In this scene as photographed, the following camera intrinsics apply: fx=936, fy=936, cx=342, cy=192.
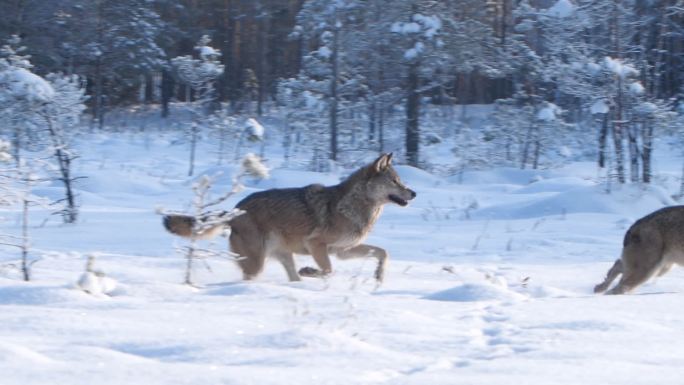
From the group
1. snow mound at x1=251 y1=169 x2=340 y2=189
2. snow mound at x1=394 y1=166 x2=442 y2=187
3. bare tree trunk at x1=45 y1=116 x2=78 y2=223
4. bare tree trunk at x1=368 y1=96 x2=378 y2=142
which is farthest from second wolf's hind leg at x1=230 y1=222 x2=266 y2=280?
bare tree trunk at x1=368 y1=96 x2=378 y2=142

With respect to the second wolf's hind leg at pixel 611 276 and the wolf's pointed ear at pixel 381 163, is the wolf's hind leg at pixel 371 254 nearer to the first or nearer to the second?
the wolf's pointed ear at pixel 381 163

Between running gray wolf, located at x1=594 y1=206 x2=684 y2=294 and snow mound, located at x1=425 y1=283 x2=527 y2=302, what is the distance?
80.7 inches

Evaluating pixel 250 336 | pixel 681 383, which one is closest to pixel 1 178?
pixel 250 336

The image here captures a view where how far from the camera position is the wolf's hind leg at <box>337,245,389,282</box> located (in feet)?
29.8

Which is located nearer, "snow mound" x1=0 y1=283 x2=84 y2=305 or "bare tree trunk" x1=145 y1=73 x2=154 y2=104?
"snow mound" x1=0 y1=283 x2=84 y2=305

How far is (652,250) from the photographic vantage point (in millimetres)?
8695

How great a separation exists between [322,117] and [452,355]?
2362 cm

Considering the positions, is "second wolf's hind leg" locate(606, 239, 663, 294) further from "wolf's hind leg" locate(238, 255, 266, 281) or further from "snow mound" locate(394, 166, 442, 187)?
"snow mound" locate(394, 166, 442, 187)

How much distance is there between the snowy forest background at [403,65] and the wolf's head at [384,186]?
10.0 metres

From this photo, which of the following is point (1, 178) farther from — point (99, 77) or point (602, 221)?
point (99, 77)

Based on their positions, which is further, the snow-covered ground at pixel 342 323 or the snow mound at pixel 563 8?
the snow mound at pixel 563 8

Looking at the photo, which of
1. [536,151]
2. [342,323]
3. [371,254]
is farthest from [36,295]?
[536,151]

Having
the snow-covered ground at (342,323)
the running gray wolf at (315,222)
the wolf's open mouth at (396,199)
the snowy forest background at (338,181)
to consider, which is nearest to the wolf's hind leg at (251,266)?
the running gray wolf at (315,222)

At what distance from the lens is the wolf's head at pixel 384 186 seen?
9625 mm
